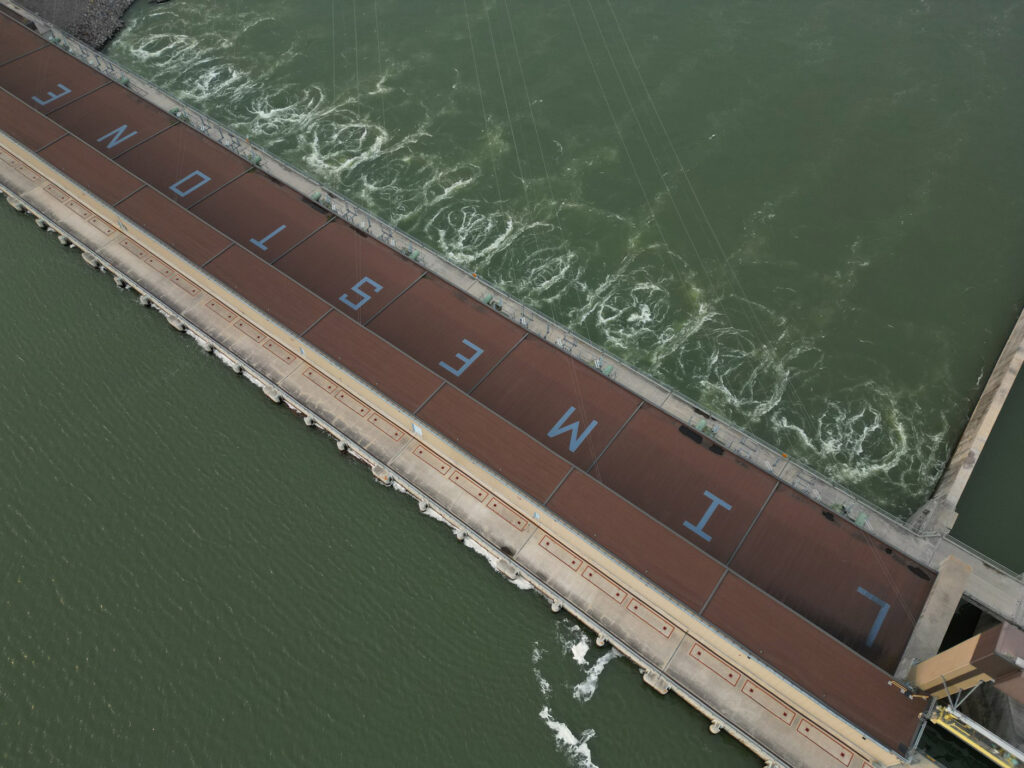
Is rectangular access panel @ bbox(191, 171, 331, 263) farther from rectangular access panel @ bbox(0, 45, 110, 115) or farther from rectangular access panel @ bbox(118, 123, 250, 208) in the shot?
rectangular access panel @ bbox(0, 45, 110, 115)

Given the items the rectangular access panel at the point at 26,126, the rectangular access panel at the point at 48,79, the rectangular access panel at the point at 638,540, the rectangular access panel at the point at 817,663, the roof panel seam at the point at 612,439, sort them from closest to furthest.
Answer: the rectangular access panel at the point at 817,663
the rectangular access panel at the point at 638,540
the roof panel seam at the point at 612,439
the rectangular access panel at the point at 26,126
the rectangular access panel at the point at 48,79

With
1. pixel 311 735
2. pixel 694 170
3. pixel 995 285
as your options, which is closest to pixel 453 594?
pixel 311 735

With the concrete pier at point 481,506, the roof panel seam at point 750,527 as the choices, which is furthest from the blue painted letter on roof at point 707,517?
the concrete pier at point 481,506

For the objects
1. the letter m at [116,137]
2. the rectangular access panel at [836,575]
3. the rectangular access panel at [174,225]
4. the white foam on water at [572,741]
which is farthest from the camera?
the letter m at [116,137]

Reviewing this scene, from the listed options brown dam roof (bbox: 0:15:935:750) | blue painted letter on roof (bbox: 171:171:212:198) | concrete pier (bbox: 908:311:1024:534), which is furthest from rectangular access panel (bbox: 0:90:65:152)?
concrete pier (bbox: 908:311:1024:534)

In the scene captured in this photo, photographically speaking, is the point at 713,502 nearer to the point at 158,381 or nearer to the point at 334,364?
the point at 334,364

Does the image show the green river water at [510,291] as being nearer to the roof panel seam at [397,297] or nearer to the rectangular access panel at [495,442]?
the rectangular access panel at [495,442]

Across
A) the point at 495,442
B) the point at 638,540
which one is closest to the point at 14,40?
the point at 495,442
